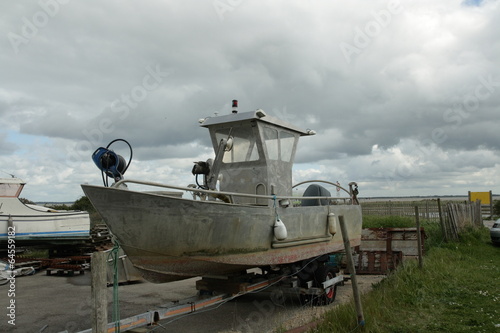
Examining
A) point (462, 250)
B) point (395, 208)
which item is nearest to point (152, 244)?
point (462, 250)

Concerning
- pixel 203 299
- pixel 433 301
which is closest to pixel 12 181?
pixel 203 299

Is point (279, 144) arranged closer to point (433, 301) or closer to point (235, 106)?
point (235, 106)

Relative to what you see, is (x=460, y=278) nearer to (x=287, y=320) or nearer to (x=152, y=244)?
(x=287, y=320)

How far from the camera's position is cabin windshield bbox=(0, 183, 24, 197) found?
14.0 metres

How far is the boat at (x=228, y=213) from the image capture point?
5.02 metres

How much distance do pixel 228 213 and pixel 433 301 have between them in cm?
366

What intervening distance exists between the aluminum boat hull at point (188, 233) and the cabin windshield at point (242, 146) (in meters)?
1.46

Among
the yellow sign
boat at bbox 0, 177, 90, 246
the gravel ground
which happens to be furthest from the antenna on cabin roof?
the yellow sign

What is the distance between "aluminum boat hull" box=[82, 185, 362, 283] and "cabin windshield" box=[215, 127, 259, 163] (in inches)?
57.5

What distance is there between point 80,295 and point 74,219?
649 cm

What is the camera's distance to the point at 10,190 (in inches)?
555

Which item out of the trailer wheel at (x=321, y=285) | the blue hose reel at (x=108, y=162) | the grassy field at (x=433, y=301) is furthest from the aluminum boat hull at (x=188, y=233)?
the trailer wheel at (x=321, y=285)

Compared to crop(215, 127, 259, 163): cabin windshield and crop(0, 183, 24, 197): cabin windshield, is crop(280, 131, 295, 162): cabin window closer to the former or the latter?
crop(215, 127, 259, 163): cabin windshield

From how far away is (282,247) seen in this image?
6.42 metres
